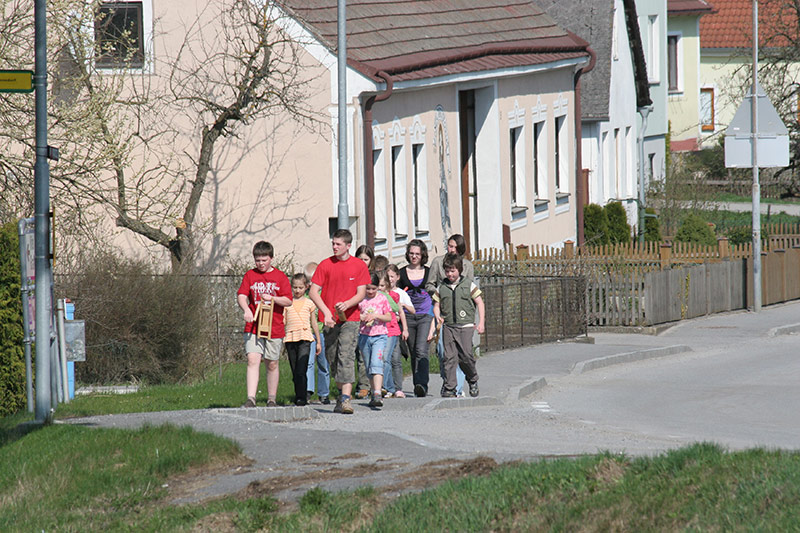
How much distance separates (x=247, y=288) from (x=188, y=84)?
33.0 ft

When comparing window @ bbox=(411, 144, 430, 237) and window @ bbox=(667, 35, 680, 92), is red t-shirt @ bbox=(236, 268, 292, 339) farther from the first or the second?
window @ bbox=(667, 35, 680, 92)

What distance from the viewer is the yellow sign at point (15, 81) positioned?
35.4 ft

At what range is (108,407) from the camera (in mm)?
14117

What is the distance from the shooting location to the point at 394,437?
10547 mm

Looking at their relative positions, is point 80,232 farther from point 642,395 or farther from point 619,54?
point 619,54

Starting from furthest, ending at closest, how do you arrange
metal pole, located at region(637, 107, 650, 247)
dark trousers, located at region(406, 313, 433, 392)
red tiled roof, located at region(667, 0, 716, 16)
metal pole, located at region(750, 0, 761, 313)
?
red tiled roof, located at region(667, 0, 716, 16) → metal pole, located at region(637, 107, 650, 247) → metal pole, located at region(750, 0, 761, 313) → dark trousers, located at region(406, 313, 433, 392)

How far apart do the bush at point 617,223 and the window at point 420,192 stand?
1073 cm

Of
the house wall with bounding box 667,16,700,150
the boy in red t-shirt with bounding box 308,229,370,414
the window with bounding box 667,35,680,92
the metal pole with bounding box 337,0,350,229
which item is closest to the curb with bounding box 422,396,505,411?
the boy in red t-shirt with bounding box 308,229,370,414

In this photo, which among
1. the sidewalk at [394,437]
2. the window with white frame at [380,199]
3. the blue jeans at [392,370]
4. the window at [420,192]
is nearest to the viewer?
the sidewalk at [394,437]

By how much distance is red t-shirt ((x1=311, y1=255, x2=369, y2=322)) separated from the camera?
42.4 ft

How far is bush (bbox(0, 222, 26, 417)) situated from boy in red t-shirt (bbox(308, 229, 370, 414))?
3642mm

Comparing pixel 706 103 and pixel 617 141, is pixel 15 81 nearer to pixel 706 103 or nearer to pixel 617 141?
pixel 617 141

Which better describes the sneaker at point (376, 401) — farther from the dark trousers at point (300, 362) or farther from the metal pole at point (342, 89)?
the metal pole at point (342, 89)

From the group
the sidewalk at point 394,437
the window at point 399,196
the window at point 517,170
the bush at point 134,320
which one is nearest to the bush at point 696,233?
the window at point 517,170
